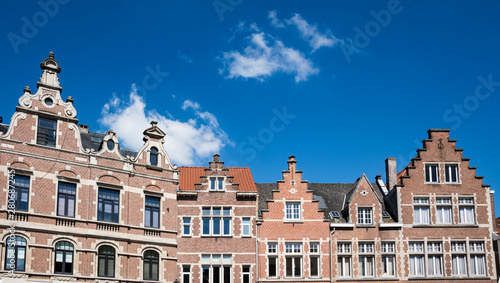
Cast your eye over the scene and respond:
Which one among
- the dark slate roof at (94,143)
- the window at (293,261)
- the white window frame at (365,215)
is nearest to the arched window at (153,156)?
the dark slate roof at (94,143)

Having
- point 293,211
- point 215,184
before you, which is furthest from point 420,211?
point 215,184

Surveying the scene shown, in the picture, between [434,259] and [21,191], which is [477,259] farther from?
[21,191]

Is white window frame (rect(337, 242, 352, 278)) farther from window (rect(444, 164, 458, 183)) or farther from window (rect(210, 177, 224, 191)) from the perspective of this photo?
window (rect(210, 177, 224, 191))

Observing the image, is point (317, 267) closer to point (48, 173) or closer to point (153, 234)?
point (153, 234)

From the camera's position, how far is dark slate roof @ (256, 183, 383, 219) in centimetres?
4203

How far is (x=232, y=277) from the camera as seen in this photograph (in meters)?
38.8

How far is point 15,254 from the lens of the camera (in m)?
33.1

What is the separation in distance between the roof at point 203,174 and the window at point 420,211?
9388 millimetres

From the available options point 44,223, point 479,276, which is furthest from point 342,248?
point 44,223

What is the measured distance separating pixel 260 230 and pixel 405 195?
874 centimetres

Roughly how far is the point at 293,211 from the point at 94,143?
11.8 metres

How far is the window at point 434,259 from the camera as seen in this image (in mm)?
40125

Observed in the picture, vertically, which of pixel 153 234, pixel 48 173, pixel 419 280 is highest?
pixel 48 173

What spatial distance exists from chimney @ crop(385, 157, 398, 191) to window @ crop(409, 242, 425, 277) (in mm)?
4791
